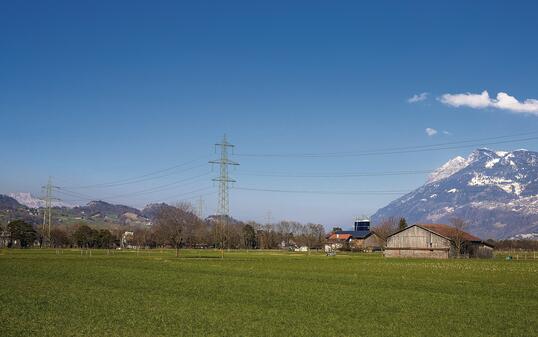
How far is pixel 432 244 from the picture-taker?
378ft

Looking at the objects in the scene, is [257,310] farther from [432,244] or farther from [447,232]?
[447,232]

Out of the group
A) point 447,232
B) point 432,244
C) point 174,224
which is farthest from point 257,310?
point 447,232

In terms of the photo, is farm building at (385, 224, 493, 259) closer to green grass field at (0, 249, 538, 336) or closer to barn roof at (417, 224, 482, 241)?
barn roof at (417, 224, 482, 241)

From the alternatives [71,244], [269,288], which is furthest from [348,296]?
[71,244]

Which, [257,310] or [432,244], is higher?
[432,244]

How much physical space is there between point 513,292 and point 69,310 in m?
28.2

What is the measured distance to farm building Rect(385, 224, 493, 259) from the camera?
11331cm

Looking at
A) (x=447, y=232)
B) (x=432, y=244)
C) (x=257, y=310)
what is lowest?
(x=257, y=310)

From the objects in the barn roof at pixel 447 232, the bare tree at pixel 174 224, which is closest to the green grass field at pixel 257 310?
the bare tree at pixel 174 224

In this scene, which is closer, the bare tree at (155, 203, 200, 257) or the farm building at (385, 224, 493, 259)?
the bare tree at (155, 203, 200, 257)

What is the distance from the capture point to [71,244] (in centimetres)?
19450

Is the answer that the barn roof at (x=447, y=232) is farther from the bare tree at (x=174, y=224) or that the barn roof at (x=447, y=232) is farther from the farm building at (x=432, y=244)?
the bare tree at (x=174, y=224)

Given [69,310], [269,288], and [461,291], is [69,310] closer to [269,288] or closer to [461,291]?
[269,288]

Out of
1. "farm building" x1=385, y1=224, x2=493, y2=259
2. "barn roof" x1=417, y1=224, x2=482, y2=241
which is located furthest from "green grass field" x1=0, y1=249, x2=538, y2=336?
"barn roof" x1=417, y1=224, x2=482, y2=241
